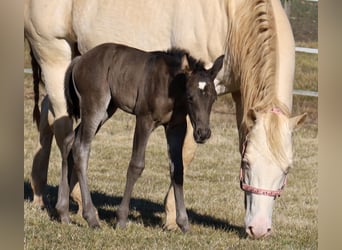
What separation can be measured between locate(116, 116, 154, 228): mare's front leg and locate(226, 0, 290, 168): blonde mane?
0.70 meters

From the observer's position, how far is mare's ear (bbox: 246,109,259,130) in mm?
4387

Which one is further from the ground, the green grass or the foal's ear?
the foal's ear

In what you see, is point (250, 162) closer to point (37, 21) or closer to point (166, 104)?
point (166, 104)

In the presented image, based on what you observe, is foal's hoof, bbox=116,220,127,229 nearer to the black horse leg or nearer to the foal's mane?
the black horse leg

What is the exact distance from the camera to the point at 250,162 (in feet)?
14.4

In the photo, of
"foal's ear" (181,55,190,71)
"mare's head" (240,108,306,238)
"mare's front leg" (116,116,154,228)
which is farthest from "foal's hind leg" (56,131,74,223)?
"mare's head" (240,108,306,238)

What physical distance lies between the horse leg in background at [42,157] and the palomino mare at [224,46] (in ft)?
0.10

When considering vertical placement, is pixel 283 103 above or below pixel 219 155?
above

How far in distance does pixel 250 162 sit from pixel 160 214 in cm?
178

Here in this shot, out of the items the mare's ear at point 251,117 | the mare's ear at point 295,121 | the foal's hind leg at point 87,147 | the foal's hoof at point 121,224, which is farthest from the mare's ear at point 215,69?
the foal's hoof at point 121,224

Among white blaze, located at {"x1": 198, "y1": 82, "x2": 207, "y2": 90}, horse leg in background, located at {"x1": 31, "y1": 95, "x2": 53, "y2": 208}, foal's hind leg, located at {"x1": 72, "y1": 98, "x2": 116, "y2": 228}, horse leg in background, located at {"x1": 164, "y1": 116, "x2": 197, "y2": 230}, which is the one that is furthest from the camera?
horse leg in background, located at {"x1": 31, "y1": 95, "x2": 53, "y2": 208}

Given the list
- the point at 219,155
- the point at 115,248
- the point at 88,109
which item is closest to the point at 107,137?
the point at 219,155

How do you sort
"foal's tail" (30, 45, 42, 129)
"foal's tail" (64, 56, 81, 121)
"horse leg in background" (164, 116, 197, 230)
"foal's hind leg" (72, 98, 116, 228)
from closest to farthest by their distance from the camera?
"foal's hind leg" (72, 98, 116, 228) → "horse leg in background" (164, 116, 197, 230) → "foal's tail" (64, 56, 81, 121) → "foal's tail" (30, 45, 42, 129)

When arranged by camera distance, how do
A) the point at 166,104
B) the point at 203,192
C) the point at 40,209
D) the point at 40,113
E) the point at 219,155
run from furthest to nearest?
the point at 219,155 → the point at 203,192 → the point at 40,113 → the point at 40,209 → the point at 166,104
